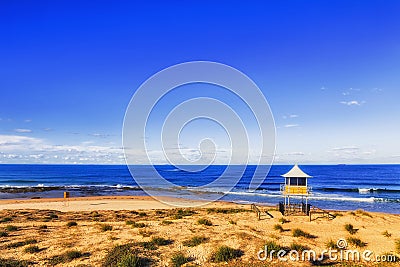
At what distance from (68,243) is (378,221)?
22529mm

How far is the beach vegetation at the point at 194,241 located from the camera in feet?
47.2

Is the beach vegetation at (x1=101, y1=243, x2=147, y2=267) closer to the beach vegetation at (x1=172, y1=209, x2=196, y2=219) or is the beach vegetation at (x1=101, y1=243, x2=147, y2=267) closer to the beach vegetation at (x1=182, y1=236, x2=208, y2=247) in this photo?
the beach vegetation at (x1=182, y1=236, x2=208, y2=247)

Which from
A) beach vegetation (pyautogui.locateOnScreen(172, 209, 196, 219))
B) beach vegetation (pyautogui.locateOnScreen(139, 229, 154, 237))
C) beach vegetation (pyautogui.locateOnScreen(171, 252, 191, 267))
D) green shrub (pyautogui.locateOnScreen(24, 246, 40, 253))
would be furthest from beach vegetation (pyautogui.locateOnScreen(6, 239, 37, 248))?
beach vegetation (pyautogui.locateOnScreen(172, 209, 196, 219))

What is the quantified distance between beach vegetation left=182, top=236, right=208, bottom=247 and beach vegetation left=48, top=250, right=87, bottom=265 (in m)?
4.63

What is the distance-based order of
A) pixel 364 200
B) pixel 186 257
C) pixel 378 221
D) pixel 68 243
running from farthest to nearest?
pixel 364 200
pixel 378 221
pixel 68 243
pixel 186 257

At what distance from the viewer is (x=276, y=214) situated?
26031mm

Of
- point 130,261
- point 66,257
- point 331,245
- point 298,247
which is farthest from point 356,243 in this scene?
point 66,257

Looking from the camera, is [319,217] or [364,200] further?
[364,200]

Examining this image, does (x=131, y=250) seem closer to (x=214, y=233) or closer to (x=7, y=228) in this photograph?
(x=214, y=233)

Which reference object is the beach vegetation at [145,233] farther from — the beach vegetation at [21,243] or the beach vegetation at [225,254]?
the beach vegetation at [21,243]

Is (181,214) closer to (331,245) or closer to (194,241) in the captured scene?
(194,241)

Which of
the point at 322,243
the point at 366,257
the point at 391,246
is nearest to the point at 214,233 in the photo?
the point at 322,243

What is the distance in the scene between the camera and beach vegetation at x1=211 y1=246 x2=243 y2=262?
41.3ft

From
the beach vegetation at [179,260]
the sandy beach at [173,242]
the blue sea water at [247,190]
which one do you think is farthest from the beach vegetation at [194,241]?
the blue sea water at [247,190]
